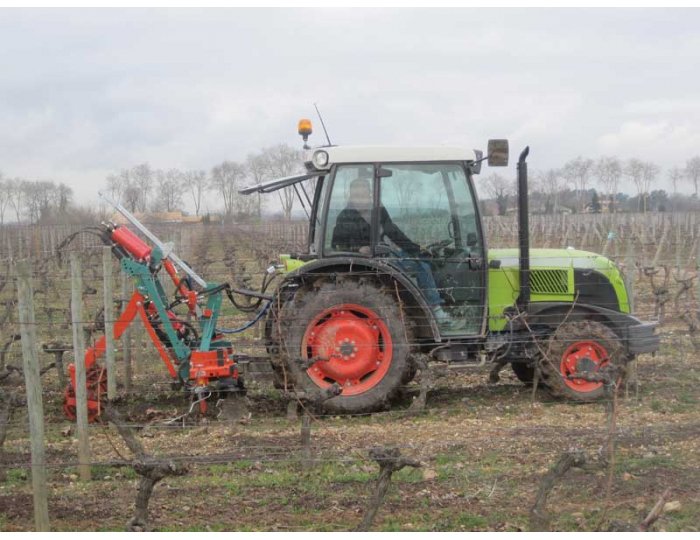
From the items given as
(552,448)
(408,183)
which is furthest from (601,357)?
(408,183)

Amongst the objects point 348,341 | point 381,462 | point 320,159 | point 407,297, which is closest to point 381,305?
point 407,297

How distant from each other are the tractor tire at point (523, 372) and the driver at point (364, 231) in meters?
1.71

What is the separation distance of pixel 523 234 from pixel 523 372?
183cm

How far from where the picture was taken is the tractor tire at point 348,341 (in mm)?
6418

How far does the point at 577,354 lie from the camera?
673cm

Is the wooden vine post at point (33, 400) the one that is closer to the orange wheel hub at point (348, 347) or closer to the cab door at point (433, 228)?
the orange wheel hub at point (348, 347)

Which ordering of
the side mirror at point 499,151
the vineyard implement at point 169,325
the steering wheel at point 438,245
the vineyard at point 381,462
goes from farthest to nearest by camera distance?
the steering wheel at point 438,245 → the vineyard implement at point 169,325 → the side mirror at point 499,151 → the vineyard at point 381,462

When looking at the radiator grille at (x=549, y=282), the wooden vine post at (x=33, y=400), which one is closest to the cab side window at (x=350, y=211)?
the radiator grille at (x=549, y=282)

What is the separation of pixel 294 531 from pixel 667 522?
1938 mm

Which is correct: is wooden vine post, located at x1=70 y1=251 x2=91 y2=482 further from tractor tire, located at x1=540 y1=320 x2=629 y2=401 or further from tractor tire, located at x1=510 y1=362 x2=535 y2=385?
tractor tire, located at x1=510 y1=362 x2=535 y2=385

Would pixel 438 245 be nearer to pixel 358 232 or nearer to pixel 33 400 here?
pixel 358 232

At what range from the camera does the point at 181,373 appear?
257 inches

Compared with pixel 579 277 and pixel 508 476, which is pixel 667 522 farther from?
pixel 579 277

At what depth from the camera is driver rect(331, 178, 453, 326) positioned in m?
6.50
